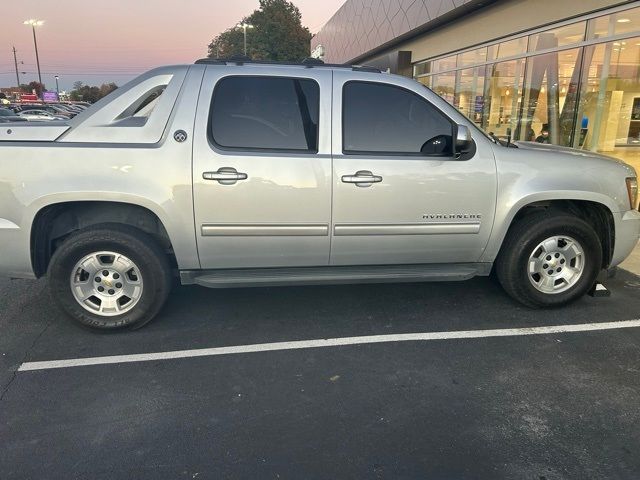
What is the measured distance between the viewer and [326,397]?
312 centimetres

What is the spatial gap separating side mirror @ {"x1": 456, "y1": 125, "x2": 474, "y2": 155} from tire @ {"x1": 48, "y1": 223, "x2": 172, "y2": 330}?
8.28 feet

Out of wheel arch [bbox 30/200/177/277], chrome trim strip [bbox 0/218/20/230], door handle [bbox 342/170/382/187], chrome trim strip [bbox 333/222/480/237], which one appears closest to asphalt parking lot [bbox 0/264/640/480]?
wheel arch [bbox 30/200/177/277]

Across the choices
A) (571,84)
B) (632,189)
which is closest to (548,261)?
(632,189)

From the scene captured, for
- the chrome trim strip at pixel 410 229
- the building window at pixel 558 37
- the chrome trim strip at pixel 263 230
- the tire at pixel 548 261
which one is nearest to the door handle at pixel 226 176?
the chrome trim strip at pixel 263 230

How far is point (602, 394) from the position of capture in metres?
3.15

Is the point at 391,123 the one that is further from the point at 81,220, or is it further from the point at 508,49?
the point at 508,49

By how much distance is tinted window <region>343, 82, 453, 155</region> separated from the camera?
4008mm

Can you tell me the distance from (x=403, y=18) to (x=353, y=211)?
16.0 meters

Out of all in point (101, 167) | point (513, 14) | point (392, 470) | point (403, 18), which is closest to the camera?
point (392, 470)

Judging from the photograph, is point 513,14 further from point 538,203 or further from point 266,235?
point 266,235

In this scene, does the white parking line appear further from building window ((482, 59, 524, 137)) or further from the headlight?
building window ((482, 59, 524, 137))

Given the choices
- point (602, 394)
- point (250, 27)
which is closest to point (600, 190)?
point (602, 394)

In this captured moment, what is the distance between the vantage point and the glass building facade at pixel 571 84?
8547 mm

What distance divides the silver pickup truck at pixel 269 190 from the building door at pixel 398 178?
1cm
